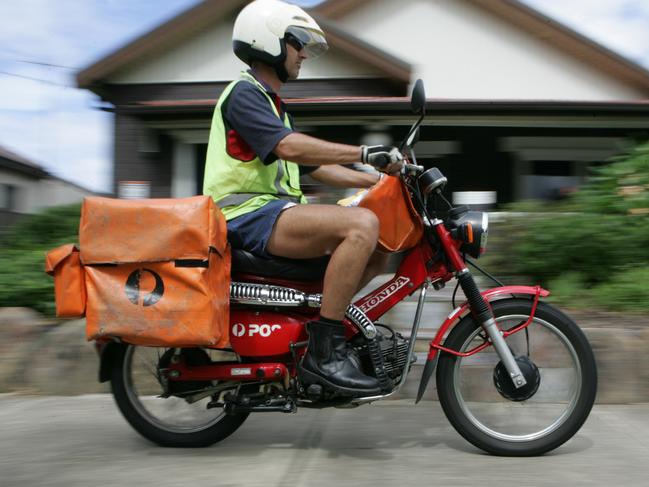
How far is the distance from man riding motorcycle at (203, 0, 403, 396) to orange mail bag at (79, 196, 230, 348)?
0.28 m

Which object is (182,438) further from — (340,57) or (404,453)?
(340,57)

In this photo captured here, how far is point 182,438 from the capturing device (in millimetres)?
3771

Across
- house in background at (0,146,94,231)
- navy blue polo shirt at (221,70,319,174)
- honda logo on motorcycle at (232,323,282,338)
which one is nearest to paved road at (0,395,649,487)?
honda logo on motorcycle at (232,323,282,338)

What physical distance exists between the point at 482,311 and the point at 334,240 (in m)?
0.79

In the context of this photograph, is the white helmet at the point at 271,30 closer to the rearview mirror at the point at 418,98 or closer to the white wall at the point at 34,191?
the rearview mirror at the point at 418,98

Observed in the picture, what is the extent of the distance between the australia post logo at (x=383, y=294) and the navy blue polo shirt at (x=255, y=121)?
83 cm

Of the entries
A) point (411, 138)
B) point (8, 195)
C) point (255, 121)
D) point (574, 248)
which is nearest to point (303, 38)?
point (255, 121)

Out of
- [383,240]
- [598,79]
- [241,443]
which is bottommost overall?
[241,443]

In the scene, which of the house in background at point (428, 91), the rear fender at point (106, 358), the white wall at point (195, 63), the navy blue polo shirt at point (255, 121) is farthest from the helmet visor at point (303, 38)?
the white wall at point (195, 63)

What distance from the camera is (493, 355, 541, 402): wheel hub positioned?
3.46m

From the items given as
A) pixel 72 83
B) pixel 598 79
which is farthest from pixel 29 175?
pixel 598 79

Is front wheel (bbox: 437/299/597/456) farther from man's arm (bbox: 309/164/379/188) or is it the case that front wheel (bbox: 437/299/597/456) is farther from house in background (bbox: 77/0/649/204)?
house in background (bbox: 77/0/649/204)

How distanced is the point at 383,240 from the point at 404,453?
105 cm

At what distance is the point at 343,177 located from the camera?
4.03m
